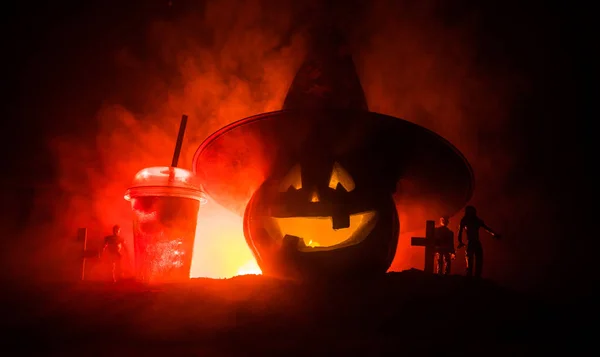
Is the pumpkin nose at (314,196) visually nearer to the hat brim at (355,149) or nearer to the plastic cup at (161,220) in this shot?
the hat brim at (355,149)

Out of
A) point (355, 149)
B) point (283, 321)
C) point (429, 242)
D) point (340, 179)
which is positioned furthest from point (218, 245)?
point (283, 321)

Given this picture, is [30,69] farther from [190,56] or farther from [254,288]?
[254,288]

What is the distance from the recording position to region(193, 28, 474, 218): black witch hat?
3732 mm

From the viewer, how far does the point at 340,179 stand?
389 centimetres

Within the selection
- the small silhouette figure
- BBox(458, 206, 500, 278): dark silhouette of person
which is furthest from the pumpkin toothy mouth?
the small silhouette figure

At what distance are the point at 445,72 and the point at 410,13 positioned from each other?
112 cm

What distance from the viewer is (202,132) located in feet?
20.5

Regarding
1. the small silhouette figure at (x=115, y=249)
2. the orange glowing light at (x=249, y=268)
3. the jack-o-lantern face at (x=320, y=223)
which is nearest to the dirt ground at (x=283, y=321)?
the jack-o-lantern face at (x=320, y=223)

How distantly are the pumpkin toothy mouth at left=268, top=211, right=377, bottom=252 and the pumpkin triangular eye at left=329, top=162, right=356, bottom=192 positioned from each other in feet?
0.95

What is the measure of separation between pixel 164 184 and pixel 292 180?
129cm

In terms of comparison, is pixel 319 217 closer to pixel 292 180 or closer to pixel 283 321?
pixel 292 180

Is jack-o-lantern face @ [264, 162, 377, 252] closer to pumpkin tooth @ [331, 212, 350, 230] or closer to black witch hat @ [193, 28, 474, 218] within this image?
pumpkin tooth @ [331, 212, 350, 230]

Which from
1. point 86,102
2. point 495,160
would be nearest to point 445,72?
point 495,160

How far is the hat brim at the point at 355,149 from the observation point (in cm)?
371
